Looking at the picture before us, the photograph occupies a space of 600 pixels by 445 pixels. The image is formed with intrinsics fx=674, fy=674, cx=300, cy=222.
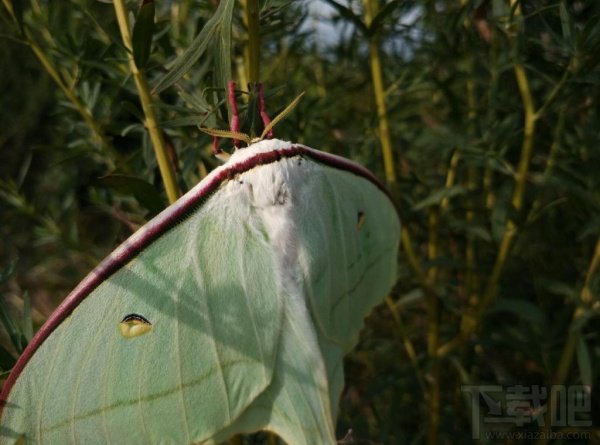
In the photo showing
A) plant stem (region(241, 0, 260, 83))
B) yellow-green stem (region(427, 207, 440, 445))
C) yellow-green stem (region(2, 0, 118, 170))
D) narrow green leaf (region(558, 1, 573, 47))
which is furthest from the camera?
yellow-green stem (region(427, 207, 440, 445))

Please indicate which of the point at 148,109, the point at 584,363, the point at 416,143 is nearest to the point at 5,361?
the point at 148,109

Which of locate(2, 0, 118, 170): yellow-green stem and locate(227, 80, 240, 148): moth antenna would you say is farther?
locate(2, 0, 118, 170): yellow-green stem

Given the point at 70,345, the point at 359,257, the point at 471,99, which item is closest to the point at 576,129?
the point at 471,99

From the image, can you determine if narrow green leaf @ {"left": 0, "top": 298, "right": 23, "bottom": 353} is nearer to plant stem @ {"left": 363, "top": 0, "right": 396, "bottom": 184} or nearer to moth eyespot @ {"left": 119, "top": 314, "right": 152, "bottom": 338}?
moth eyespot @ {"left": 119, "top": 314, "right": 152, "bottom": 338}

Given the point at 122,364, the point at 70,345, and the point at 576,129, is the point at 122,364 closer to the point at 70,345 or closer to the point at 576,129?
the point at 70,345

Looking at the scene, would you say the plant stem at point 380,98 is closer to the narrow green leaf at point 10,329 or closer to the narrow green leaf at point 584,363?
the narrow green leaf at point 584,363

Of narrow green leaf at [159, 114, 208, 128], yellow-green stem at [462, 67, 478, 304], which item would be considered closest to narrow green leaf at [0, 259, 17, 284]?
narrow green leaf at [159, 114, 208, 128]

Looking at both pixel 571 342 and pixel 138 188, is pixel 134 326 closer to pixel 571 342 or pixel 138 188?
pixel 138 188
